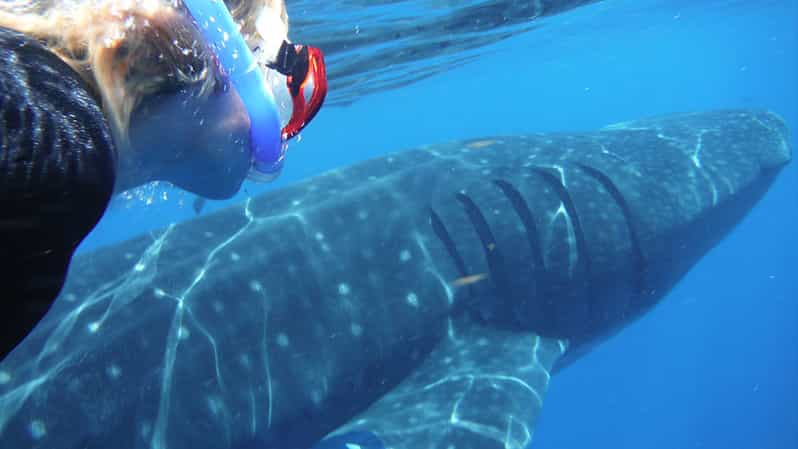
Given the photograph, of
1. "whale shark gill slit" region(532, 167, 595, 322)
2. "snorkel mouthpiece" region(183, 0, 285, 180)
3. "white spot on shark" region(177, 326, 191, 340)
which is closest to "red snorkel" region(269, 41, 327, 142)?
"snorkel mouthpiece" region(183, 0, 285, 180)

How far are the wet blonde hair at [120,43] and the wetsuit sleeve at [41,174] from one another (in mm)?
134

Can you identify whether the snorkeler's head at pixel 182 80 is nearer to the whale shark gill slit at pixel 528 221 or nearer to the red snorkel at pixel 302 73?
the red snorkel at pixel 302 73

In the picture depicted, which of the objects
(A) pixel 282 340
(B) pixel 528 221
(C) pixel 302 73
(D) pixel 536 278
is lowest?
(D) pixel 536 278

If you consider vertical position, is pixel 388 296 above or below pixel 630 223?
below

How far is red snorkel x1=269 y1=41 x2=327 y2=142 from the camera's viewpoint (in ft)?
7.22

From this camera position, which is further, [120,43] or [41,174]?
[120,43]

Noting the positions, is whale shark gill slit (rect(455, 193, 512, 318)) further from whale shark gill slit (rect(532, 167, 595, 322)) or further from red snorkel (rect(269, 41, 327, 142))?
red snorkel (rect(269, 41, 327, 142))

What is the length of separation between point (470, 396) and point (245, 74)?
338cm

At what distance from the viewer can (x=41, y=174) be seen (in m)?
0.93

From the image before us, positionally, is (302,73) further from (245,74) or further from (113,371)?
(113,371)

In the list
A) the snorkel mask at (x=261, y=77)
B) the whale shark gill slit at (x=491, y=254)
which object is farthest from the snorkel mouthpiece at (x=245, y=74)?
the whale shark gill slit at (x=491, y=254)

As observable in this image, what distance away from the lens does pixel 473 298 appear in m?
5.23

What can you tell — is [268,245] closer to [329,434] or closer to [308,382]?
[308,382]

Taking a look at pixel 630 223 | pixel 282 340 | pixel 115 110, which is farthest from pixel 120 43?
pixel 630 223
